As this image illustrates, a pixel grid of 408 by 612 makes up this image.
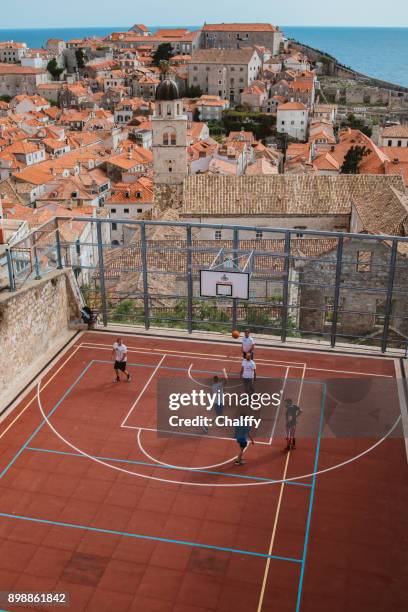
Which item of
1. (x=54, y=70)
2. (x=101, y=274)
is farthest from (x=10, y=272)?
(x=54, y=70)

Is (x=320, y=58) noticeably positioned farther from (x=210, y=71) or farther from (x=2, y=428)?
(x=2, y=428)

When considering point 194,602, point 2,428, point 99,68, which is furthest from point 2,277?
point 99,68

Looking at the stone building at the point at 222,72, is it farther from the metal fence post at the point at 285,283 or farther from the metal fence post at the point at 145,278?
the metal fence post at the point at 285,283

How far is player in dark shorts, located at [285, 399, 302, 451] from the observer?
1368 centimetres

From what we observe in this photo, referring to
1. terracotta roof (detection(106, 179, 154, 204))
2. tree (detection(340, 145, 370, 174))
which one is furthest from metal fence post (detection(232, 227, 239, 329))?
tree (detection(340, 145, 370, 174))

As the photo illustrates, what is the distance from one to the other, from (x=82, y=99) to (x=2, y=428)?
5069 inches

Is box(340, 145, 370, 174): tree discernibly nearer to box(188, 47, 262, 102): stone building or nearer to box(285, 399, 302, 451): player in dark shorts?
box(285, 399, 302, 451): player in dark shorts

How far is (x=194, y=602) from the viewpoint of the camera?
416 inches

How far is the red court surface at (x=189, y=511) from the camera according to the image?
35.5 ft

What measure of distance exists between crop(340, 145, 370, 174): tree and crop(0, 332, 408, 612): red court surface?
54.9 meters

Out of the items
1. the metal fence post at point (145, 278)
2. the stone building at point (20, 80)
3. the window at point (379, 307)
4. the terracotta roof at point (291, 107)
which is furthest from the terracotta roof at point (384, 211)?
the stone building at point (20, 80)

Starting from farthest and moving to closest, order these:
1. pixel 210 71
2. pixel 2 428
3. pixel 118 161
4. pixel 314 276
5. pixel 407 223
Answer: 1. pixel 210 71
2. pixel 118 161
3. pixel 407 223
4. pixel 314 276
5. pixel 2 428

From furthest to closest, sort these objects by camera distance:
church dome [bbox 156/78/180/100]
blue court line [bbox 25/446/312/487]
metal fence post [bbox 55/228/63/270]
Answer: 1. church dome [bbox 156/78/180/100]
2. metal fence post [bbox 55/228/63/270]
3. blue court line [bbox 25/446/312/487]

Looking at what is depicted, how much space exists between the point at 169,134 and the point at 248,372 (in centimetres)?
3896
